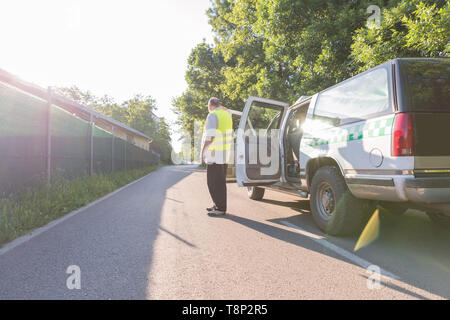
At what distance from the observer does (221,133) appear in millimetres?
4953

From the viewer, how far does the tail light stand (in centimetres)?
248

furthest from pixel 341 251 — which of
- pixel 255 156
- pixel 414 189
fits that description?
pixel 255 156

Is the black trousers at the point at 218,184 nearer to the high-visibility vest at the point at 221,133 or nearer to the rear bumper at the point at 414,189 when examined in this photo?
the high-visibility vest at the point at 221,133

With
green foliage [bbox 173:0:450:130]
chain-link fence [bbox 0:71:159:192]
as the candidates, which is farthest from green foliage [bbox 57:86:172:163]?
chain-link fence [bbox 0:71:159:192]

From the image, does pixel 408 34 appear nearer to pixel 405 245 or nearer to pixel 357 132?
pixel 357 132

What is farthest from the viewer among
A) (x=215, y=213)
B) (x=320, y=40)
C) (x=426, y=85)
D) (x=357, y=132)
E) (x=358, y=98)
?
(x=320, y=40)

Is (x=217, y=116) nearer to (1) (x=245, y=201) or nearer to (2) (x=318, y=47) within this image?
(1) (x=245, y=201)

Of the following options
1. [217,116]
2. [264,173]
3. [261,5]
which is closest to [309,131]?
[264,173]

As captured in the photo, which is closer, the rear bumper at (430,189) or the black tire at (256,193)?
the rear bumper at (430,189)

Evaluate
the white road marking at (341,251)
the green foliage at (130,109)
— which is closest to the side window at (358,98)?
the white road marking at (341,251)

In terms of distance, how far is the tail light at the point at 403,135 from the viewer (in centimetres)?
248

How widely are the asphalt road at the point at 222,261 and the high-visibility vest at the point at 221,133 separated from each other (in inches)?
55.2

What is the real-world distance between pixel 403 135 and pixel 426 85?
637 millimetres

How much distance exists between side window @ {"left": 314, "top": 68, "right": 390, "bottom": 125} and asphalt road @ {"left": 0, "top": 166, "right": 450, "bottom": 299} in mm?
1623
